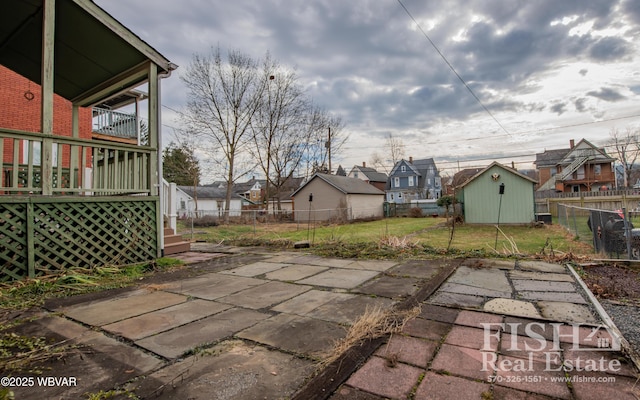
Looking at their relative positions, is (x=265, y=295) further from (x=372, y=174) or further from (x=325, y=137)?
(x=372, y=174)

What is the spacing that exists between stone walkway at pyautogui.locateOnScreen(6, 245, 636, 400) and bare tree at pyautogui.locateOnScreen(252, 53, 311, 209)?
→ 2048cm

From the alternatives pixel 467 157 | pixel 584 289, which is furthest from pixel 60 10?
pixel 467 157

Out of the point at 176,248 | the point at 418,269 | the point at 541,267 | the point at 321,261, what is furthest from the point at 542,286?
the point at 176,248

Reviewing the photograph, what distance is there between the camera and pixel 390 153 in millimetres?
36875

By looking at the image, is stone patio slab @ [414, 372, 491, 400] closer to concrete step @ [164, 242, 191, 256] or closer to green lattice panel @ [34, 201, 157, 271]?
green lattice panel @ [34, 201, 157, 271]

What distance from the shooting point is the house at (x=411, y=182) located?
1484 inches

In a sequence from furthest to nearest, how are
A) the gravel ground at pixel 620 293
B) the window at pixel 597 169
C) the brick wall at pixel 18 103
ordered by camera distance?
the window at pixel 597 169 → the brick wall at pixel 18 103 → the gravel ground at pixel 620 293

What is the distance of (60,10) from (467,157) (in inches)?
1151

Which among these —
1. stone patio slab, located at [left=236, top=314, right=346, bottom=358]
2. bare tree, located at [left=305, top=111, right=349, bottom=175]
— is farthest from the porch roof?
bare tree, located at [left=305, top=111, right=349, bottom=175]

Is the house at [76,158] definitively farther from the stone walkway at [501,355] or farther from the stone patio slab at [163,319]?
the stone walkway at [501,355]

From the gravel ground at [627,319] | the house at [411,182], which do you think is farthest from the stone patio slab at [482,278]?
the house at [411,182]

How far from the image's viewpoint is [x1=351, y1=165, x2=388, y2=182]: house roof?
43281 millimetres

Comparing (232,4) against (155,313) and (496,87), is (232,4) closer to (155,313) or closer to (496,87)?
(155,313)

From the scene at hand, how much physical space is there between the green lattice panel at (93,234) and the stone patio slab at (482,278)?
15.9 ft
